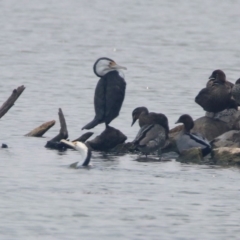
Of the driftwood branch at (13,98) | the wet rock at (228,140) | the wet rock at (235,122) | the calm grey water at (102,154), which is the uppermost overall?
the driftwood branch at (13,98)

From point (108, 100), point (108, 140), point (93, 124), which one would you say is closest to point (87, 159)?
point (108, 140)

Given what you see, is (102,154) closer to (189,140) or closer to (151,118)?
(151,118)

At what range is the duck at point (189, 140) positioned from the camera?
20688mm

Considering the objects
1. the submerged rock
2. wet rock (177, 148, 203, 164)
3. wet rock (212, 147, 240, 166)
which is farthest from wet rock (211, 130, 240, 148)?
wet rock (177, 148, 203, 164)

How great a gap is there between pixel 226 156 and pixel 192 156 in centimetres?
59

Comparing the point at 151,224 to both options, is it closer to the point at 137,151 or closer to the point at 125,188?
the point at 125,188

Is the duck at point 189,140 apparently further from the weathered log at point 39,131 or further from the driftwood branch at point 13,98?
the weathered log at point 39,131

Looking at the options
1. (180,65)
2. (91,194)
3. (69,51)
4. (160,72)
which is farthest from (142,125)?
(69,51)

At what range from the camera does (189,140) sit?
820 inches

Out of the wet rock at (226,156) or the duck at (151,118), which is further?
the duck at (151,118)

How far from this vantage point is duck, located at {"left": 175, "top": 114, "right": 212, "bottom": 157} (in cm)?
2069

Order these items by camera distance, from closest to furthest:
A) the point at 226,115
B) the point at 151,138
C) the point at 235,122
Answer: the point at 151,138
the point at 235,122
the point at 226,115

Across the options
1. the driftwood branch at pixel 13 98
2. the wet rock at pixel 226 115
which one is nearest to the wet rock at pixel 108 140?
the driftwood branch at pixel 13 98

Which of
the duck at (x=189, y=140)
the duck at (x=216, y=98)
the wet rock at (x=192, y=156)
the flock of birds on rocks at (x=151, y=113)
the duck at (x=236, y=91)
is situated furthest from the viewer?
the duck at (x=216, y=98)
